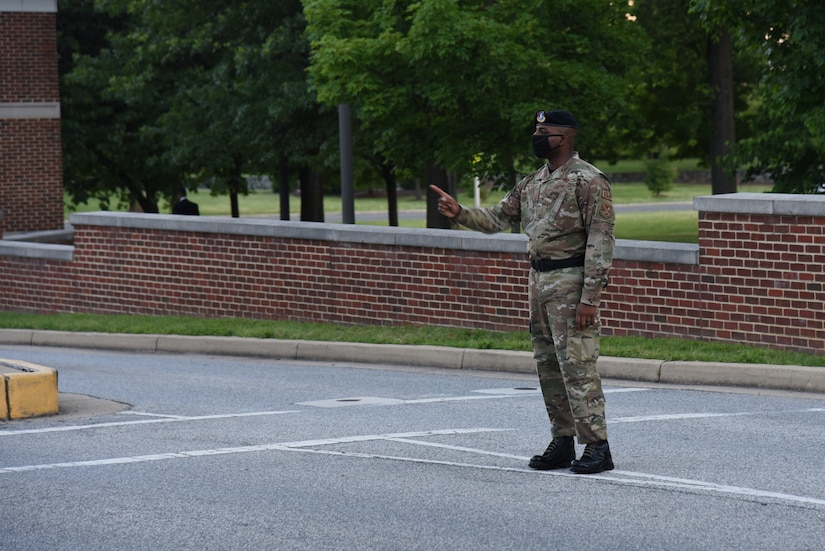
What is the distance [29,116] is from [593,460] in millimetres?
20241

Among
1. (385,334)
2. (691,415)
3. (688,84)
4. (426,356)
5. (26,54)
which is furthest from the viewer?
(688,84)

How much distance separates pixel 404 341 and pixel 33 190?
1405 centimetres

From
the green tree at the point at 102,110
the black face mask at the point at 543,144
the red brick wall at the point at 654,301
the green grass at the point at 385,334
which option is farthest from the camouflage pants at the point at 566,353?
the green tree at the point at 102,110

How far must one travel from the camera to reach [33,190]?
982 inches

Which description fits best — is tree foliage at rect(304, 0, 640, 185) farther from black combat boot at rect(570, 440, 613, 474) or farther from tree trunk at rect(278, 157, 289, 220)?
black combat boot at rect(570, 440, 613, 474)

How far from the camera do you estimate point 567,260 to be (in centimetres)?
676

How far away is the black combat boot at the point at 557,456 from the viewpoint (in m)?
7.12

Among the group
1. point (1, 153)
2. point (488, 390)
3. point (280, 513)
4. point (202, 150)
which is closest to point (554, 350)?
point (280, 513)

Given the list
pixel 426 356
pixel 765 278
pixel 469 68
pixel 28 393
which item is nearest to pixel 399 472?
pixel 28 393

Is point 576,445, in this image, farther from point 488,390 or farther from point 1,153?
point 1,153

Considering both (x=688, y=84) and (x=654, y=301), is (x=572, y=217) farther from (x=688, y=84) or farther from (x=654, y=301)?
(x=688, y=84)

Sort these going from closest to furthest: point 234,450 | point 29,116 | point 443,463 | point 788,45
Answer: point 443,463 < point 234,450 < point 788,45 < point 29,116

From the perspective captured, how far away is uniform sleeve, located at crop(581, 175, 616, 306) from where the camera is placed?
21.7 ft

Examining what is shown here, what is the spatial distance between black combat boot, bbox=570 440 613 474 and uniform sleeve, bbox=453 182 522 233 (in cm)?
129
